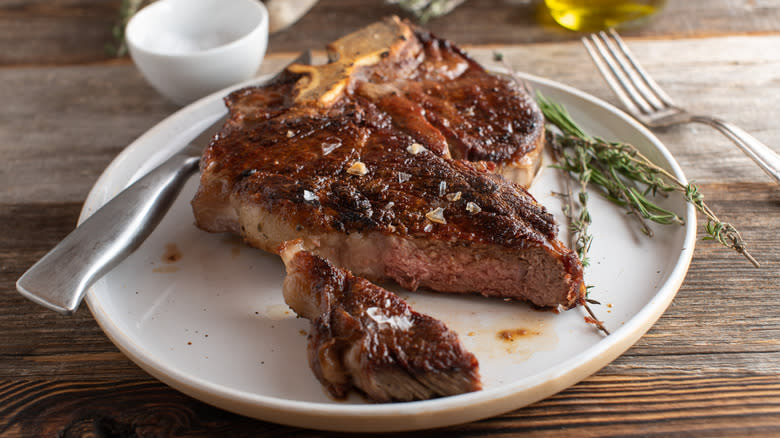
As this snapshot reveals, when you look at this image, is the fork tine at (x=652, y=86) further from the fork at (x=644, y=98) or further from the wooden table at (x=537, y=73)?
the wooden table at (x=537, y=73)

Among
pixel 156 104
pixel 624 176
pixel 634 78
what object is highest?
pixel 634 78

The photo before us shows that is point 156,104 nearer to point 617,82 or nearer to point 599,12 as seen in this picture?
point 617,82

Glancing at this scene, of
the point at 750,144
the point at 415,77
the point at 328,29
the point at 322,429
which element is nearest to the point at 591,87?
the point at 750,144

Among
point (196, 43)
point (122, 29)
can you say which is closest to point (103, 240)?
point (196, 43)

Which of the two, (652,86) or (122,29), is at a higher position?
(652,86)

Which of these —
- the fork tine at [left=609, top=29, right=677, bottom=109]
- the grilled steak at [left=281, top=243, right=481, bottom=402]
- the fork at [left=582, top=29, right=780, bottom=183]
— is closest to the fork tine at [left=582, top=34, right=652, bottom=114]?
the fork at [left=582, top=29, right=780, bottom=183]

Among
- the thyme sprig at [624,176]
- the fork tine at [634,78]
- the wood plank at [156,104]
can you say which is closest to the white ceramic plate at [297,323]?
the thyme sprig at [624,176]

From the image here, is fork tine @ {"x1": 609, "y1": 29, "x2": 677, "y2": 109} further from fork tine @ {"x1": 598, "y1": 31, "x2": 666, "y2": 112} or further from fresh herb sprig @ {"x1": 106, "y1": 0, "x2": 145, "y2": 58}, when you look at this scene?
fresh herb sprig @ {"x1": 106, "y1": 0, "x2": 145, "y2": 58}
